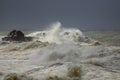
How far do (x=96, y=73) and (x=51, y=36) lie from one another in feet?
149

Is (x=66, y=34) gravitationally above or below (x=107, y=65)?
above

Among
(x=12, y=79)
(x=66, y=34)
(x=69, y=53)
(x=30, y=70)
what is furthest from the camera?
(x=66, y=34)

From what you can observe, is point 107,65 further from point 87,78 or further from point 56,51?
point 56,51

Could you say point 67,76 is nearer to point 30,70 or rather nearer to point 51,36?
point 30,70

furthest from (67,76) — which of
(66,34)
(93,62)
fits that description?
(66,34)

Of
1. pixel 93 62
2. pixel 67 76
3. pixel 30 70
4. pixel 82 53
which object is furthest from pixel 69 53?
pixel 67 76

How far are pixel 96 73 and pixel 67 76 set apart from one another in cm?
138

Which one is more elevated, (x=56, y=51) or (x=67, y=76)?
(x=56, y=51)

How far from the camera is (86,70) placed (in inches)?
493

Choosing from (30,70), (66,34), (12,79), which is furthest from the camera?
(66,34)

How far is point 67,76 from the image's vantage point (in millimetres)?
11547

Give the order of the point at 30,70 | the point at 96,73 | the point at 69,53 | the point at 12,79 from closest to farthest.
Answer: the point at 12,79
the point at 96,73
the point at 30,70
the point at 69,53

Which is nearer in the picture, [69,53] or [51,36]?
[69,53]

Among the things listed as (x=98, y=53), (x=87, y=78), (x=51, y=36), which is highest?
(x=51, y=36)
